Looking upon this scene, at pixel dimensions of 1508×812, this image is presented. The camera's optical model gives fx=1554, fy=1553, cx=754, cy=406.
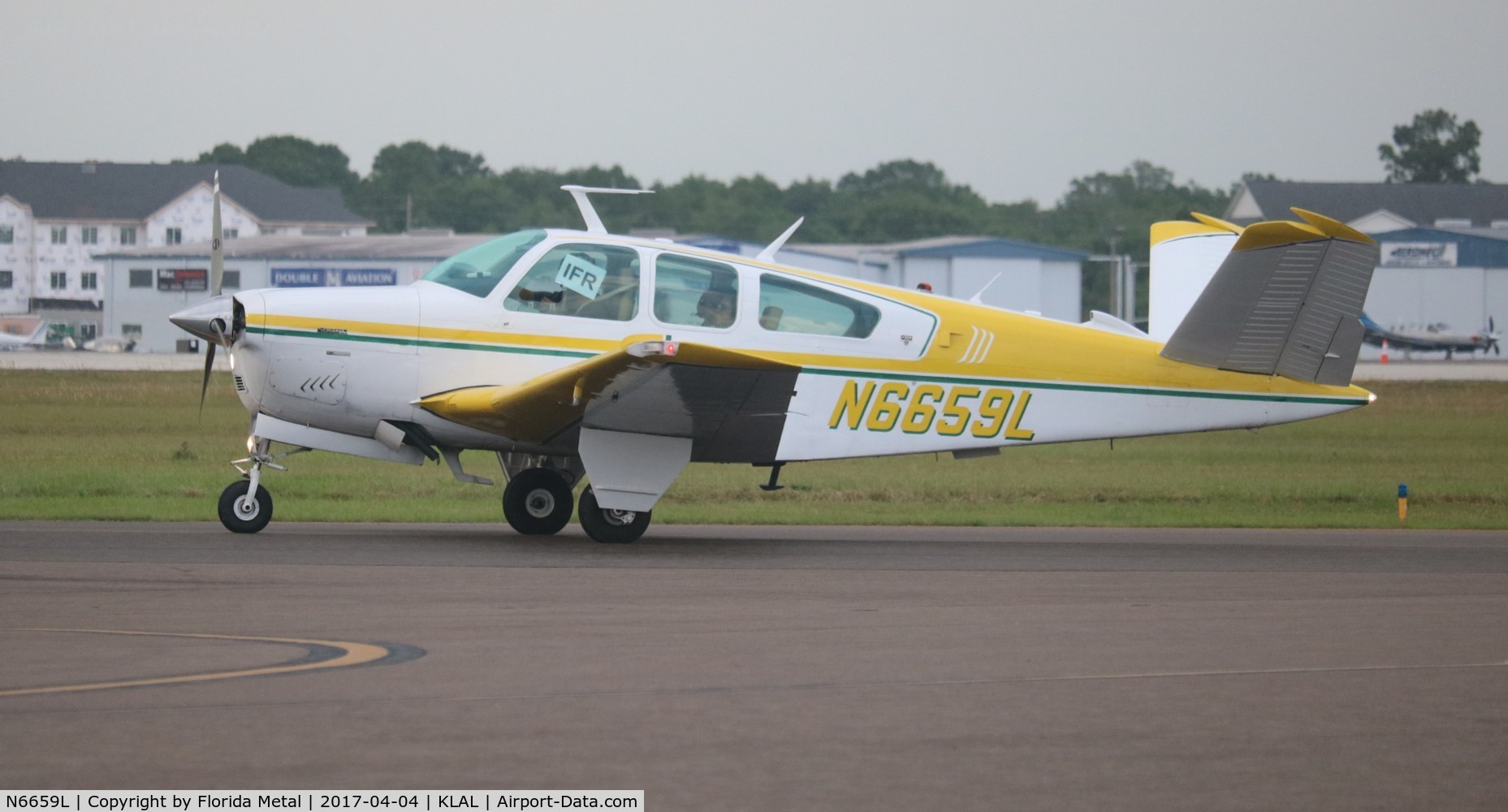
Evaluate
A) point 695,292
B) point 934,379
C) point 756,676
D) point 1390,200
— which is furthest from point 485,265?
point 1390,200

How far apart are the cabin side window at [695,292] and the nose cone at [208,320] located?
3.37 m

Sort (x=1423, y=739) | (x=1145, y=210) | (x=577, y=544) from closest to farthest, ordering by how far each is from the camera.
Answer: (x=1423, y=739) < (x=577, y=544) < (x=1145, y=210)

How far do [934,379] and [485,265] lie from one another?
12.8ft

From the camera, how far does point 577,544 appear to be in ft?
41.2

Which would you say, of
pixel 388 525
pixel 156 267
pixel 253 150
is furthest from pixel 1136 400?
pixel 253 150

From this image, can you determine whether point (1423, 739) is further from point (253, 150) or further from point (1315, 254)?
point (253, 150)

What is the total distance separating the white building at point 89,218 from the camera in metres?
98.6

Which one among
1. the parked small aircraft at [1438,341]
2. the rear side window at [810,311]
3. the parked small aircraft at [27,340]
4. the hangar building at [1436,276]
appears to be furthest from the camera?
the hangar building at [1436,276]

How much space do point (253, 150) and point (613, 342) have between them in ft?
441

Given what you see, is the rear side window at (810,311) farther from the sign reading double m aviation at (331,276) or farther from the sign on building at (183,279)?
the sign on building at (183,279)

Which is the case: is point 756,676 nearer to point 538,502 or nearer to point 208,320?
point 538,502

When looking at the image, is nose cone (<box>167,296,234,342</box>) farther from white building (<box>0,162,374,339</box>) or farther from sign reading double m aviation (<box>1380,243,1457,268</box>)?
white building (<box>0,162,374,339</box>)

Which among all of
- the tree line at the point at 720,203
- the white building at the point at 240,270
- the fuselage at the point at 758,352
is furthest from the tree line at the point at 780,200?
the fuselage at the point at 758,352

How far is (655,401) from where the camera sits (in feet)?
38.1
